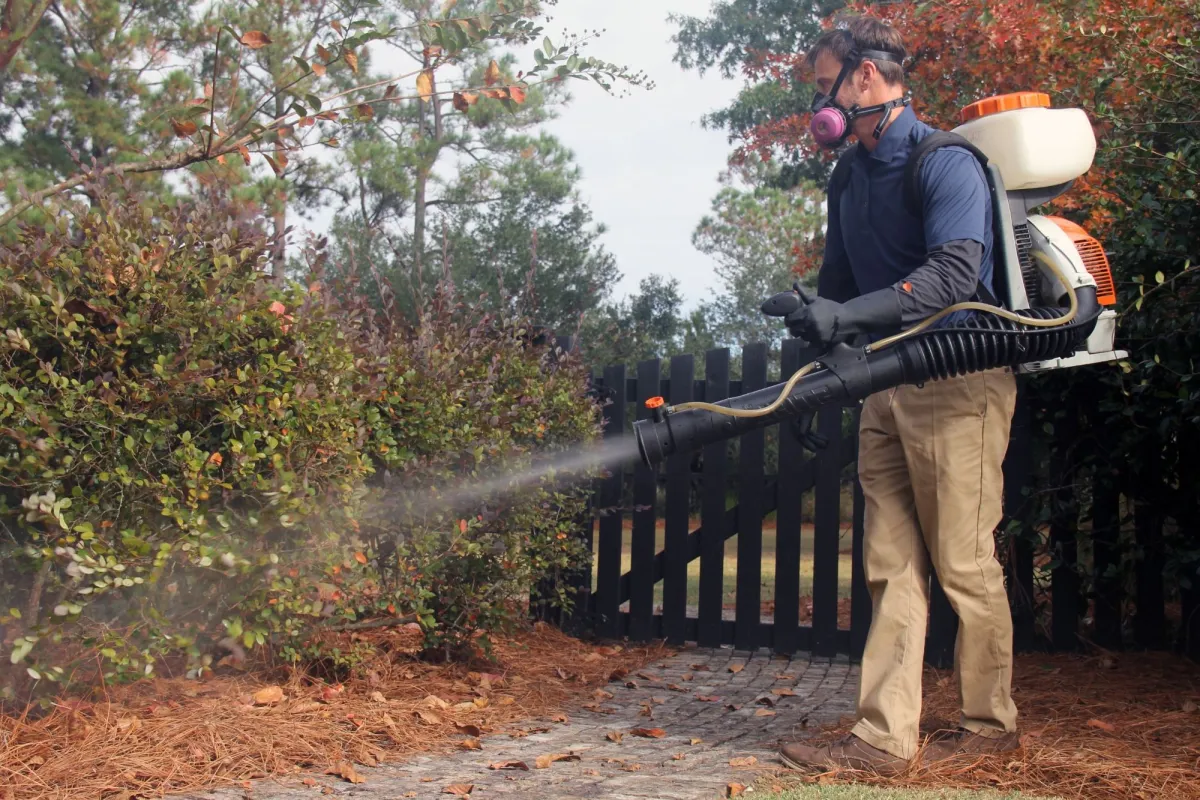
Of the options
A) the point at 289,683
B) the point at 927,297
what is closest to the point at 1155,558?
the point at 927,297

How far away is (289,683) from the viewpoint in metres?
4.16

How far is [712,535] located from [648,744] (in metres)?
2.37

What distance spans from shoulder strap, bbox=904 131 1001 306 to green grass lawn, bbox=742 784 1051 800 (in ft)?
4.67

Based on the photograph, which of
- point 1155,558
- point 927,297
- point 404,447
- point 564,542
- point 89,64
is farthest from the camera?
point 89,64

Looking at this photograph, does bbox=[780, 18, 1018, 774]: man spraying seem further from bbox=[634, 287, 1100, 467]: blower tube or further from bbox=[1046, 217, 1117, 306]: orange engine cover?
bbox=[1046, 217, 1117, 306]: orange engine cover

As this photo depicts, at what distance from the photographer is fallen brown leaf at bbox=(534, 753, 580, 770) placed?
3.57 m

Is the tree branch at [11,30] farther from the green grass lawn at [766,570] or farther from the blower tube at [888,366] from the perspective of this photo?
the green grass lawn at [766,570]

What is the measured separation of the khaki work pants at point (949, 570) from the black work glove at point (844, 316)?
0.40m

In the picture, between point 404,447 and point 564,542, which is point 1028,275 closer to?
point 404,447

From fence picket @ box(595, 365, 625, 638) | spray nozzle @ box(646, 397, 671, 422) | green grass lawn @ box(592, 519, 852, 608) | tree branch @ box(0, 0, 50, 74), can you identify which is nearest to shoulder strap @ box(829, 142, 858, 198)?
spray nozzle @ box(646, 397, 671, 422)

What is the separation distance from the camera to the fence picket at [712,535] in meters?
6.19

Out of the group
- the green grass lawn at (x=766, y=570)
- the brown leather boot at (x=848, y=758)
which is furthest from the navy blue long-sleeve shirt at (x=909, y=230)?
the green grass lawn at (x=766, y=570)

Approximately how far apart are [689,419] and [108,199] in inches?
80.0

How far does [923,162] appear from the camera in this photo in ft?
11.1
